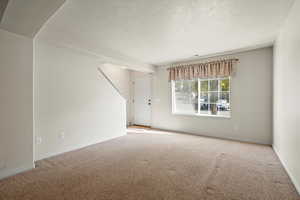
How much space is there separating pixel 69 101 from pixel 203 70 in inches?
143

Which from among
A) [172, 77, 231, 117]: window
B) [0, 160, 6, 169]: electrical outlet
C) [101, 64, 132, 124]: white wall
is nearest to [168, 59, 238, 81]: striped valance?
[172, 77, 231, 117]: window

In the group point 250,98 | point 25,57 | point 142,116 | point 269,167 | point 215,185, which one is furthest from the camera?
point 142,116

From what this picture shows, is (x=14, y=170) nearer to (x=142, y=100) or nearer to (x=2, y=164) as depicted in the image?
(x=2, y=164)

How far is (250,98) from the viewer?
3.64m

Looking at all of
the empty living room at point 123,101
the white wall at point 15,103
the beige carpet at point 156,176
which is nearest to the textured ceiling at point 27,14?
the empty living room at point 123,101

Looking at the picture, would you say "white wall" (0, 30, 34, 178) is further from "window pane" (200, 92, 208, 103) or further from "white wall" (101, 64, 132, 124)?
"window pane" (200, 92, 208, 103)

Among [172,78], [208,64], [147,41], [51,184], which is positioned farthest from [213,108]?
[51,184]

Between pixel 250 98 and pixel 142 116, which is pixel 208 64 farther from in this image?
pixel 142 116

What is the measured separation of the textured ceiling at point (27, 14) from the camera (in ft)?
5.00

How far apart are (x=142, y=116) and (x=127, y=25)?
4.08 m

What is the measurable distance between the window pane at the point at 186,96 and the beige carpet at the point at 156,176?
5.81 ft

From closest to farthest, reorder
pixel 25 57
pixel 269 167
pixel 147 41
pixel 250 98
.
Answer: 1. pixel 25 57
2. pixel 269 167
3. pixel 147 41
4. pixel 250 98

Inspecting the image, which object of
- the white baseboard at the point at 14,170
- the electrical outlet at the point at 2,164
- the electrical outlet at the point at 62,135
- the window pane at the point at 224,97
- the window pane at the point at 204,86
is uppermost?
the window pane at the point at 204,86

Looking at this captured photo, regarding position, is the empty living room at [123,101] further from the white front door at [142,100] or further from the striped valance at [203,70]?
the white front door at [142,100]
